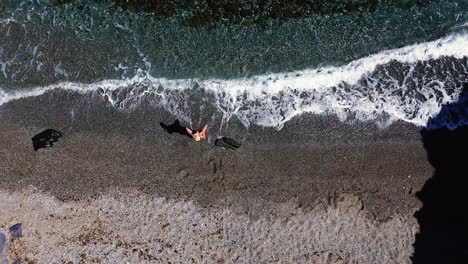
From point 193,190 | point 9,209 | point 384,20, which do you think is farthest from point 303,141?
point 9,209

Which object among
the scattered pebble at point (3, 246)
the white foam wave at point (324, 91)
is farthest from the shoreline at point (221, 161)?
the scattered pebble at point (3, 246)

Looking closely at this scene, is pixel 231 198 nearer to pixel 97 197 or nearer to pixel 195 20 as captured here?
pixel 97 197

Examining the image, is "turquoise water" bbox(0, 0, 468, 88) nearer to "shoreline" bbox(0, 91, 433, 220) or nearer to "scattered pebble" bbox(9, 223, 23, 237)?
"shoreline" bbox(0, 91, 433, 220)

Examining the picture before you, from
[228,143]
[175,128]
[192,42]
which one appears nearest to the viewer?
[228,143]

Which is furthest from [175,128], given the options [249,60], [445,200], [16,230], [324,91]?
[445,200]

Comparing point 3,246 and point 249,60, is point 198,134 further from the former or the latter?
point 3,246

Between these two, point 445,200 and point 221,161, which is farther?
point 221,161

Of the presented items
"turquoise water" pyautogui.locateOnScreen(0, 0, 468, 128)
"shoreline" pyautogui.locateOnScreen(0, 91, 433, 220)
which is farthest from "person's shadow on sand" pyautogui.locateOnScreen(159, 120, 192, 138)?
"turquoise water" pyautogui.locateOnScreen(0, 0, 468, 128)
